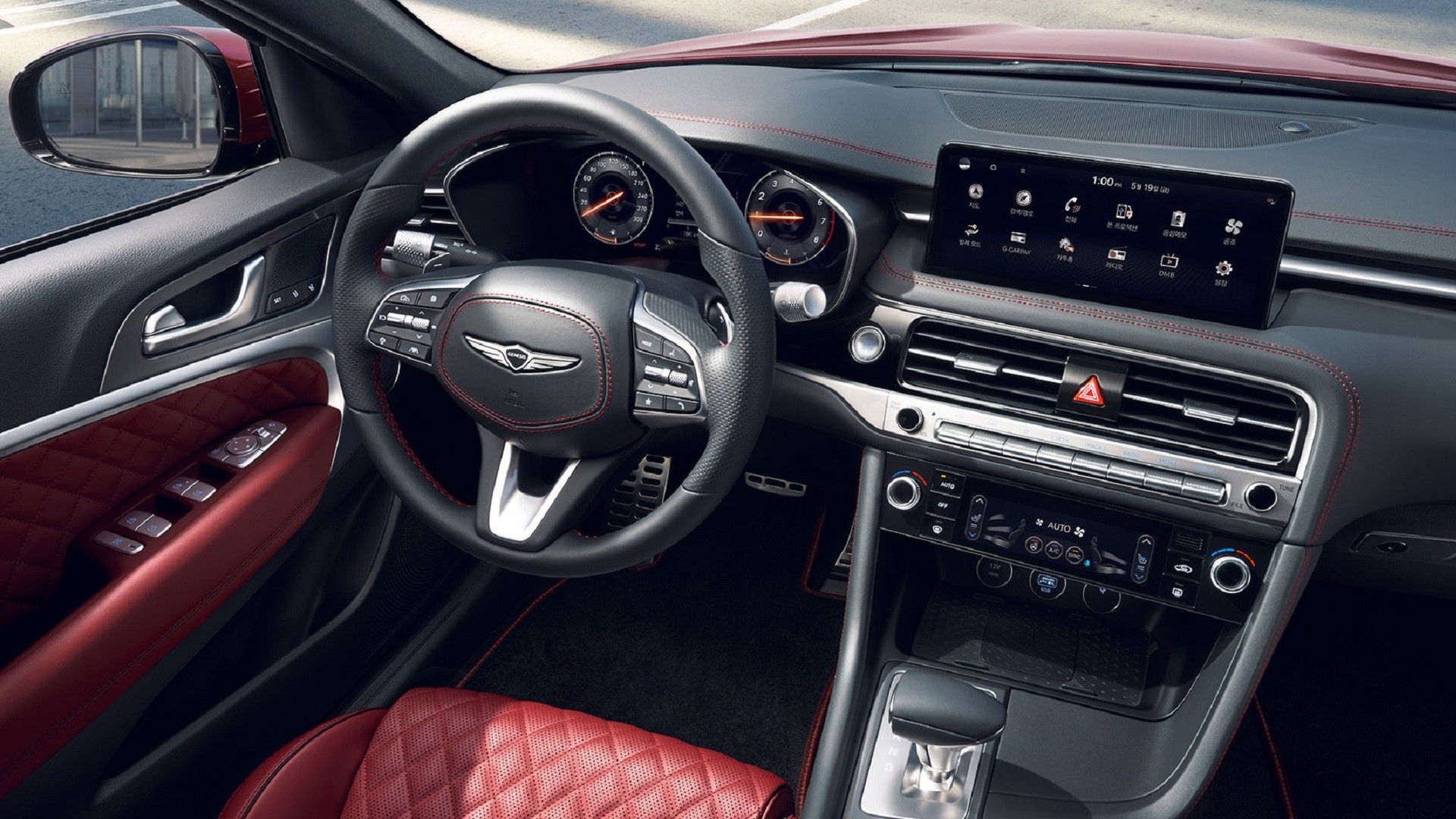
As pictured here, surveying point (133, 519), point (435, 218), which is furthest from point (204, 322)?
point (435, 218)

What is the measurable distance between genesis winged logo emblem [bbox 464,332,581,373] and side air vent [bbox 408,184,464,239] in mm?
447

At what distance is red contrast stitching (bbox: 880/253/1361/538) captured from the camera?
4.88 feet

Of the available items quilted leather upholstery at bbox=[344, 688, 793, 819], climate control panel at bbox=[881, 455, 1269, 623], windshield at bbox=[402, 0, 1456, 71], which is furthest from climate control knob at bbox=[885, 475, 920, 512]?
windshield at bbox=[402, 0, 1456, 71]

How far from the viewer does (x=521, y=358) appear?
1.42 m

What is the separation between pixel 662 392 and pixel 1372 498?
103 centimetres

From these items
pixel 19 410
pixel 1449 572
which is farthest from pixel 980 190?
pixel 19 410

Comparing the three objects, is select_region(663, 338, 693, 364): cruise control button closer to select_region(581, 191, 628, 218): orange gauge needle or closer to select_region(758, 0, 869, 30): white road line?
select_region(581, 191, 628, 218): orange gauge needle

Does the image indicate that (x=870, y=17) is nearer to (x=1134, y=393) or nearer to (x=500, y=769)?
(x=1134, y=393)

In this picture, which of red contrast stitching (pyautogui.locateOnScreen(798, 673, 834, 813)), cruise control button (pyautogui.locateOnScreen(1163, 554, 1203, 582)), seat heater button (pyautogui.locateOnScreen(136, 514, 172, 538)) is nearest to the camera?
seat heater button (pyautogui.locateOnScreen(136, 514, 172, 538))

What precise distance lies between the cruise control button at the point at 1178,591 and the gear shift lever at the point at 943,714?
336 mm

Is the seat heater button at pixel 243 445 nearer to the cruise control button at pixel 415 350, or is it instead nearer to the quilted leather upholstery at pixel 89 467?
the quilted leather upholstery at pixel 89 467

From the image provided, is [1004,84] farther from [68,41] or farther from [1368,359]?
[68,41]

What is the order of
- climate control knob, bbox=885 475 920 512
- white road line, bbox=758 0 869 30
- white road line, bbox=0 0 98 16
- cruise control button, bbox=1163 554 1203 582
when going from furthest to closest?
1. white road line, bbox=758 0 869 30
2. white road line, bbox=0 0 98 16
3. climate control knob, bbox=885 475 920 512
4. cruise control button, bbox=1163 554 1203 582

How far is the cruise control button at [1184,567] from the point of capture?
5.45 ft
